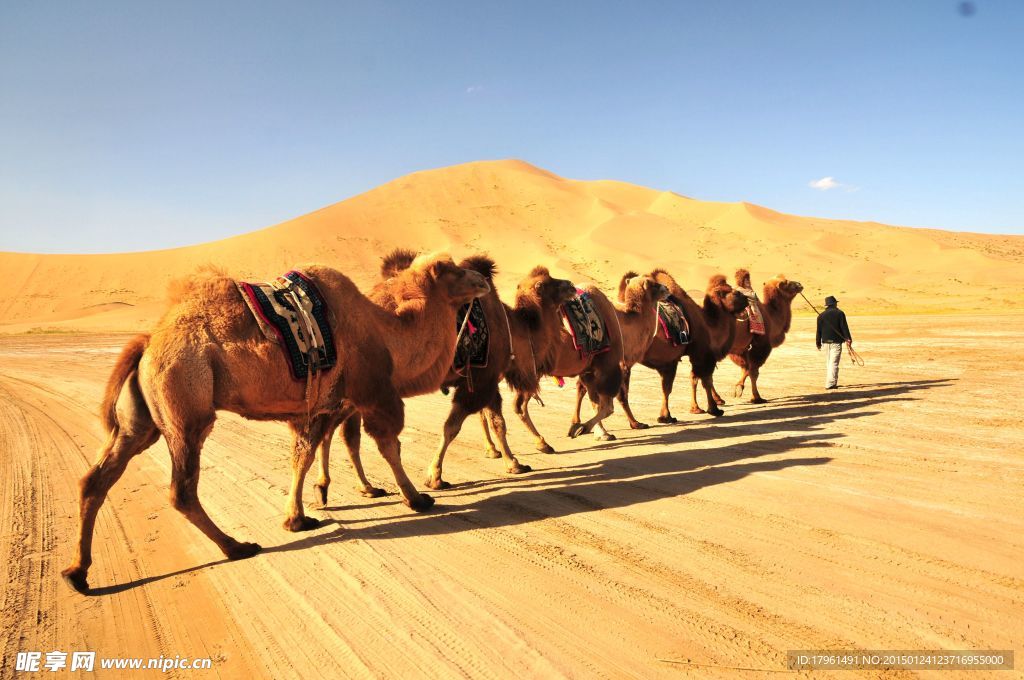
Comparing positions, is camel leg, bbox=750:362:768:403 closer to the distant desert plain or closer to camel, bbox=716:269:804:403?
camel, bbox=716:269:804:403

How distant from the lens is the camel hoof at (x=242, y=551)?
→ 16.5 ft

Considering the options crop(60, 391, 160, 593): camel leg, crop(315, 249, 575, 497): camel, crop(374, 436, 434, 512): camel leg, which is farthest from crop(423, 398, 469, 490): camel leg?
crop(60, 391, 160, 593): camel leg

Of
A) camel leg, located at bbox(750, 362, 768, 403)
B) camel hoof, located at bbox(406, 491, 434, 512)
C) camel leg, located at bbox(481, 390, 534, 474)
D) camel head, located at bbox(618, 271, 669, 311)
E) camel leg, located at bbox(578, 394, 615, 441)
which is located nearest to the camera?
camel hoof, located at bbox(406, 491, 434, 512)

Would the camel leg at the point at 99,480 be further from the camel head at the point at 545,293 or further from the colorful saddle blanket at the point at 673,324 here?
the colorful saddle blanket at the point at 673,324

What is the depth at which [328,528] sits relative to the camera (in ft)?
18.8

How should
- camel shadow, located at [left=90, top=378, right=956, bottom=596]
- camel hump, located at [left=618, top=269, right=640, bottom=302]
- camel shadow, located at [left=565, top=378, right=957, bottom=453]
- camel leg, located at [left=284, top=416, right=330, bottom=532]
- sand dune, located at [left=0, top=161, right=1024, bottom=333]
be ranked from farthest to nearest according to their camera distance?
sand dune, located at [left=0, top=161, right=1024, bottom=333], camel hump, located at [left=618, top=269, right=640, bottom=302], camel shadow, located at [left=565, top=378, right=957, bottom=453], camel leg, located at [left=284, top=416, right=330, bottom=532], camel shadow, located at [left=90, top=378, right=956, bottom=596]

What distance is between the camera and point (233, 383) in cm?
482

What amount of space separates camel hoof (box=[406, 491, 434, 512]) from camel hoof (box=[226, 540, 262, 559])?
145cm

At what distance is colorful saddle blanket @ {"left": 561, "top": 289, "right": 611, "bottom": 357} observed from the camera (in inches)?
334

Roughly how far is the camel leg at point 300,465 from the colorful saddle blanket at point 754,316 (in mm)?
9188

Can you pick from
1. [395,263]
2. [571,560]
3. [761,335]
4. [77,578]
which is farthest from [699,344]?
[77,578]

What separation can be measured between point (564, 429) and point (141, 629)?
7152mm

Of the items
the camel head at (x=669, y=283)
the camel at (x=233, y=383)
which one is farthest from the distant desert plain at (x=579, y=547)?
the camel head at (x=669, y=283)

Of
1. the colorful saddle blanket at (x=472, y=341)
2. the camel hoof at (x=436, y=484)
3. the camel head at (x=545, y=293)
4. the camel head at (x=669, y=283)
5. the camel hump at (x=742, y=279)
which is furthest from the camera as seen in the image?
the camel hump at (x=742, y=279)
